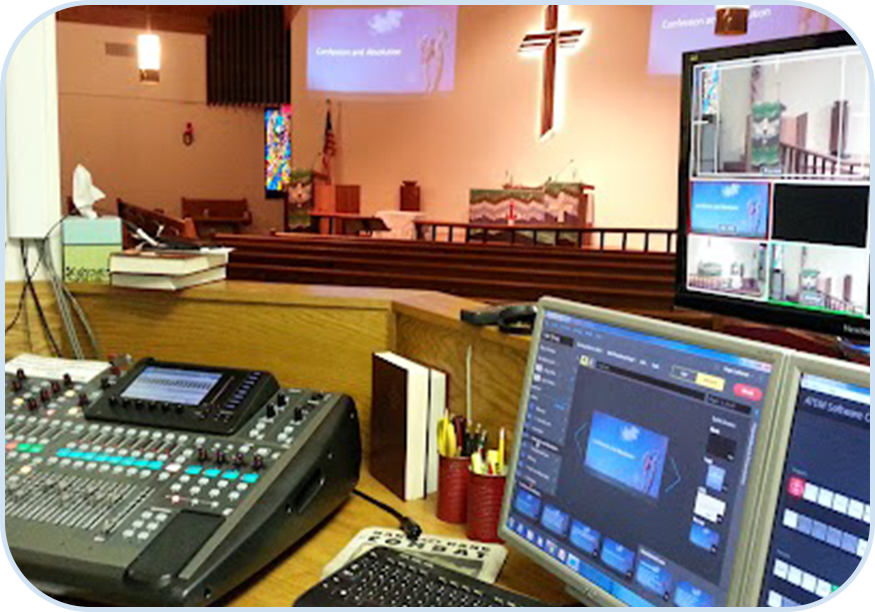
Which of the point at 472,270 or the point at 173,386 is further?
the point at 472,270

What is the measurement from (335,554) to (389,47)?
9583mm

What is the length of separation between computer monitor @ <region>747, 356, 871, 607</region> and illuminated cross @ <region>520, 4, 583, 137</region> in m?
9.53

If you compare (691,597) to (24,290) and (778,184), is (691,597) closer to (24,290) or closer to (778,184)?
(778,184)

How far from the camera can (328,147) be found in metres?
11.3

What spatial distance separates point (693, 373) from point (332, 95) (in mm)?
10533

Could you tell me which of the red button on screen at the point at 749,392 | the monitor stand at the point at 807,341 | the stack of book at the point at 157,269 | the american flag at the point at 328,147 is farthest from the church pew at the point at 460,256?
the american flag at the point at 328,147

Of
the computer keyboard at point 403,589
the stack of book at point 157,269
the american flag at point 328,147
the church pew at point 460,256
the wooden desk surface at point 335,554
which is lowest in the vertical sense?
the wooden desk surface at point 335,554

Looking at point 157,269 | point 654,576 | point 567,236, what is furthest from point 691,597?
point 567,236

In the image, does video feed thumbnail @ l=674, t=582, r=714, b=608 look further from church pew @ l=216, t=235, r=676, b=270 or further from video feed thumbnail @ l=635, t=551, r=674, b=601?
church pew @ l=216, t=235, r=676, b=270

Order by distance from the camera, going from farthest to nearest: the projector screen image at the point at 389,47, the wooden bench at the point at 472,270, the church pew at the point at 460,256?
the projector screen image at the point at 389,47 → the church pew at the point at 460,256 → the wooden bench at the point at 472,270

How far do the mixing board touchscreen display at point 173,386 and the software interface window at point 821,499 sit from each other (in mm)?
969

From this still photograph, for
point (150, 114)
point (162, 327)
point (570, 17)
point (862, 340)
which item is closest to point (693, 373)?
point (862, 340)

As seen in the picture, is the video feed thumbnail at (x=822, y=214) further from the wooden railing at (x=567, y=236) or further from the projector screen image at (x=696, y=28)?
the wooden railing at (x=567, y=236)

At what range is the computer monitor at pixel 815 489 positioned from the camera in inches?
32.1
